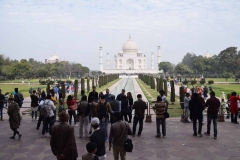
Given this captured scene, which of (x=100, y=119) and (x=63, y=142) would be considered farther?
(x=100, y=119)

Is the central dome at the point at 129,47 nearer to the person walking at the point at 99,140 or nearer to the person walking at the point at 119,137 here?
the person walking at the point at 119,137

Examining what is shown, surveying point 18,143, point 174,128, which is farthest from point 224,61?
point 18,143

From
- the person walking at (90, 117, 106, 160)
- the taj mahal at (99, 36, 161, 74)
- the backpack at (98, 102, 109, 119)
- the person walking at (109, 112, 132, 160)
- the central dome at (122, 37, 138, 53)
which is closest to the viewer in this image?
the person walking at (90, 117, 106, 160)

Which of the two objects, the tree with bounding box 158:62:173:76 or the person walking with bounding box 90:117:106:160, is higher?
the tree with bounding box 158:62:173:76

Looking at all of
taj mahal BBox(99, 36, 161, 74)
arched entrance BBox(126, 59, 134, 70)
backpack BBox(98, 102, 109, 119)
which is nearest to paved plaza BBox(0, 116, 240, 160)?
backpack BBox(98, 102, 109, 119)

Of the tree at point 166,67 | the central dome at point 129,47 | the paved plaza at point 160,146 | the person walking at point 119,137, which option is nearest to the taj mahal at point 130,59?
the central dome at point 129,47

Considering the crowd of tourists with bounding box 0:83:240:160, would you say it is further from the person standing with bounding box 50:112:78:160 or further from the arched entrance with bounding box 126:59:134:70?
the arched entrance with bounding box 126:59:134:70

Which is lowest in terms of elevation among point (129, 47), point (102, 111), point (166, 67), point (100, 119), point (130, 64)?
point (100, 119)

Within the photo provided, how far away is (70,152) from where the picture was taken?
3.38 metres

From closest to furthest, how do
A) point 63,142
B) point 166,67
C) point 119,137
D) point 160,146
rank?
1. point 63,142
2. point 119,137
3. point 160,146
4. point 166,67

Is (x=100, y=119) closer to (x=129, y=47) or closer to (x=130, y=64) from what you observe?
(x=130, y=64)

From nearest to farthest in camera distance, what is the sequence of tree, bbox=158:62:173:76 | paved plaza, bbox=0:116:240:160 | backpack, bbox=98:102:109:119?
1. paved plaza, bbox=0:116:240:160
2. backpack, bbox=98:102:109:119
3. tree, bbox=158:62:173:76

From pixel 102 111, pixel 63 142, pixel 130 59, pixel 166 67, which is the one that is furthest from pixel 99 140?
pixel 130 59

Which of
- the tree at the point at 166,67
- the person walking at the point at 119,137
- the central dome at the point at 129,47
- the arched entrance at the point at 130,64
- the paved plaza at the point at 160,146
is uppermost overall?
the central dome at the point at 129,47
